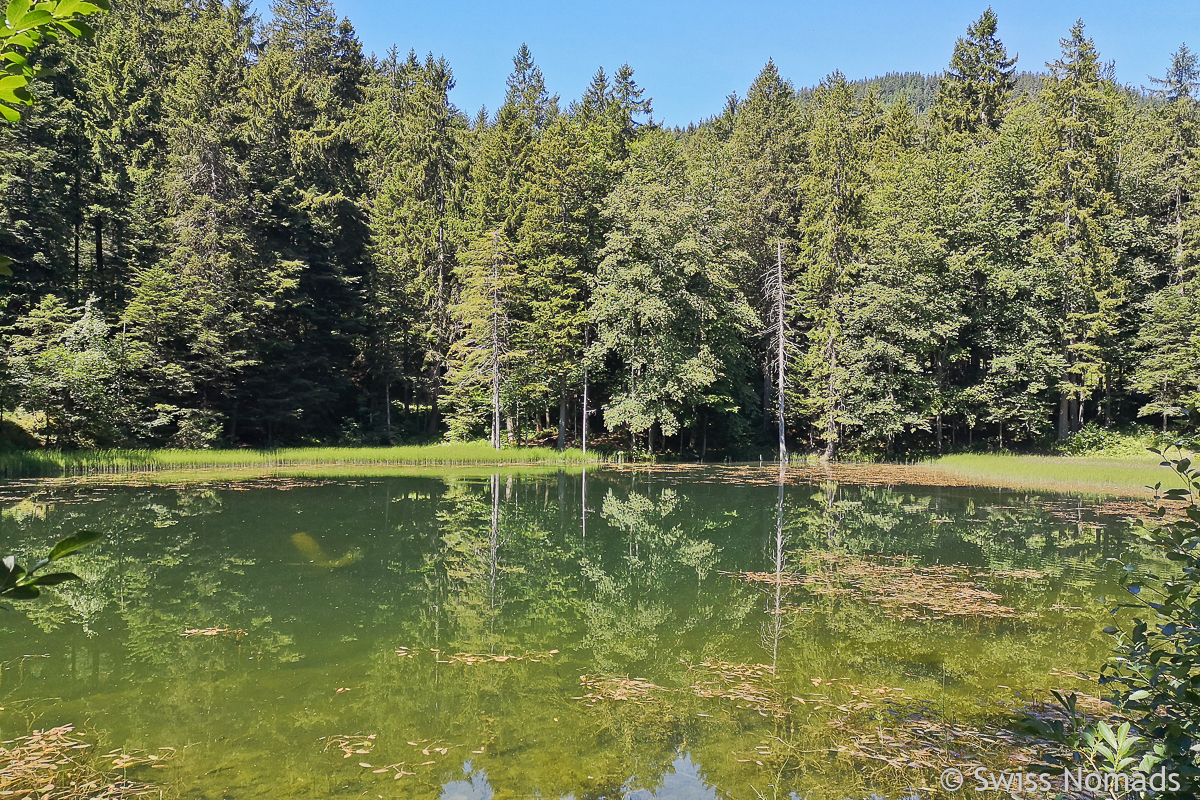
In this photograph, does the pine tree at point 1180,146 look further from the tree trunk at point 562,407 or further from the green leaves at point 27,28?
the green leaves at point 27,28

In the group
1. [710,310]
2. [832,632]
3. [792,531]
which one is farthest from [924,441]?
[832,632]

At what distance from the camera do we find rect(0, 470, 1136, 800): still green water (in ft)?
16.1

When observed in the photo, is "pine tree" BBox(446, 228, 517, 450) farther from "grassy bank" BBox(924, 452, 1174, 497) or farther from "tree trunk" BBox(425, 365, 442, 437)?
"grassy bank" BBox(924, 452, 1174, 497)

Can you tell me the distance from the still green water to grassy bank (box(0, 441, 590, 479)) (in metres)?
8.90

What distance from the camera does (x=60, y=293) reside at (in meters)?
27.0

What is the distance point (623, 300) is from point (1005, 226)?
1795cm

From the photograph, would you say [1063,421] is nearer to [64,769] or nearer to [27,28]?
[64,769]

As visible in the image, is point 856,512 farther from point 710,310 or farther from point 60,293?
point 60,293

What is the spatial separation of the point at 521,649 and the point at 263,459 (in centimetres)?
2191

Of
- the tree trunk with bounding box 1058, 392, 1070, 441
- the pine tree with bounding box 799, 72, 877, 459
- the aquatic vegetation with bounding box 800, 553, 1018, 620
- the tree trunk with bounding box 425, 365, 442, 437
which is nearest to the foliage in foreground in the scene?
the aquatic vegetation with bounding box 800, 553, 1018, 620

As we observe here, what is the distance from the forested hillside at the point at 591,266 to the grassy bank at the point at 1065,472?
395cm

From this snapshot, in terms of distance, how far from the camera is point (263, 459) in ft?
84.3

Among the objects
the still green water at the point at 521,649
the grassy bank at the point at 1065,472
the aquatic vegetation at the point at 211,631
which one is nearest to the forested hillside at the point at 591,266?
the grassy bank at the point at 1065,472

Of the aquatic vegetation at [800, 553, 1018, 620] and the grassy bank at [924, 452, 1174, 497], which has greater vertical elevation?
the grassy bank at [924, 452, 1174, 497]
